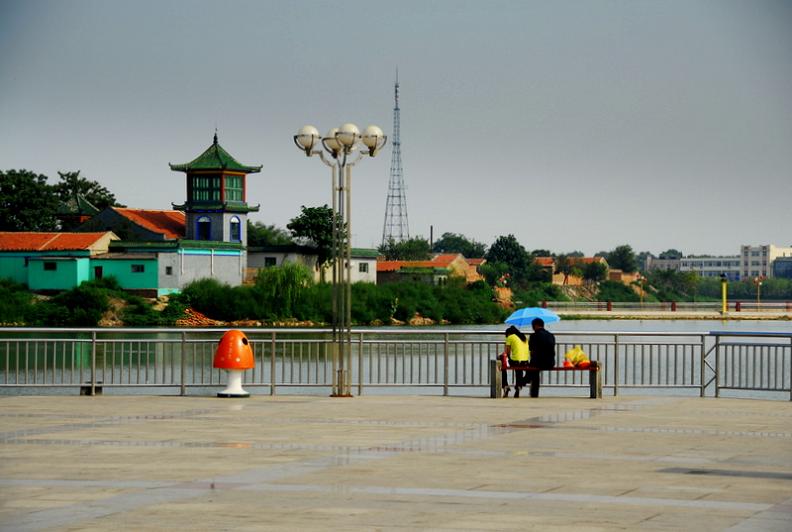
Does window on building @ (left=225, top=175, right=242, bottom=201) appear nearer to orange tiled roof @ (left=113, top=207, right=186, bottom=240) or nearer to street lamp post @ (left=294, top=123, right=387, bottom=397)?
orange tiled roof @ (left=113, top=207, right=186, bottom=240)

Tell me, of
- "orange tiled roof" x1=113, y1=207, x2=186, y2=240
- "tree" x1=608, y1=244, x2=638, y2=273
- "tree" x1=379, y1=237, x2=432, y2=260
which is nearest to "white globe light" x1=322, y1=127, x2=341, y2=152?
"orange tiled roof" x1=113, y1=207, x2=186, y2=240

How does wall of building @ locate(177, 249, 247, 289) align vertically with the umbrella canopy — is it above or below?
above

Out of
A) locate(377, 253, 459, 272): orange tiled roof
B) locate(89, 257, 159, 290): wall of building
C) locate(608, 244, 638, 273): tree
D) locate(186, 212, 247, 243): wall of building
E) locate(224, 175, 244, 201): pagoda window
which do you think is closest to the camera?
locate(89, 257, 159, 290): wall of building

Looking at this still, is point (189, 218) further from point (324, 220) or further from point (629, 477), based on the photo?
point (629, 477)

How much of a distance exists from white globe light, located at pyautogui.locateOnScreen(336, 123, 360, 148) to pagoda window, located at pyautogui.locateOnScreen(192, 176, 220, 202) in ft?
238

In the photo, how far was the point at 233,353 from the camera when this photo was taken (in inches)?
752

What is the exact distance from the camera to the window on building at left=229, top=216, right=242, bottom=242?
91.5 m

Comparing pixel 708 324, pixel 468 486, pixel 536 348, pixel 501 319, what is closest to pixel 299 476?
pixel 468 486

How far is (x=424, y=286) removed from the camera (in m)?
95.3

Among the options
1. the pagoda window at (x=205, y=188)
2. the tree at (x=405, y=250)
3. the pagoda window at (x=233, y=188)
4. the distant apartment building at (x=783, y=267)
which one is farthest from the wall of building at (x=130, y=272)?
the distant apartment building at (x=783, y=267)

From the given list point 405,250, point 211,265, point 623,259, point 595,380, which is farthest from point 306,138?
point 623,259

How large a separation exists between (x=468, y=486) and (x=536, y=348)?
967cm

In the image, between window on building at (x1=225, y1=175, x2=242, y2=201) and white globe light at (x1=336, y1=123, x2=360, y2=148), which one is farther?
window on building at (x1=225, y1=175, x2=242, y2=201)

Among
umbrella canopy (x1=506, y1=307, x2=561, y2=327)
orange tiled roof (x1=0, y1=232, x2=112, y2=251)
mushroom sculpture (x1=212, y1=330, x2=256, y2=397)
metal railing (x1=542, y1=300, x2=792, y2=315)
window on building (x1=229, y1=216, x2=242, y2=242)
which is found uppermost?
window on building (x1=229, y1=216, x2=242, y2=242)
